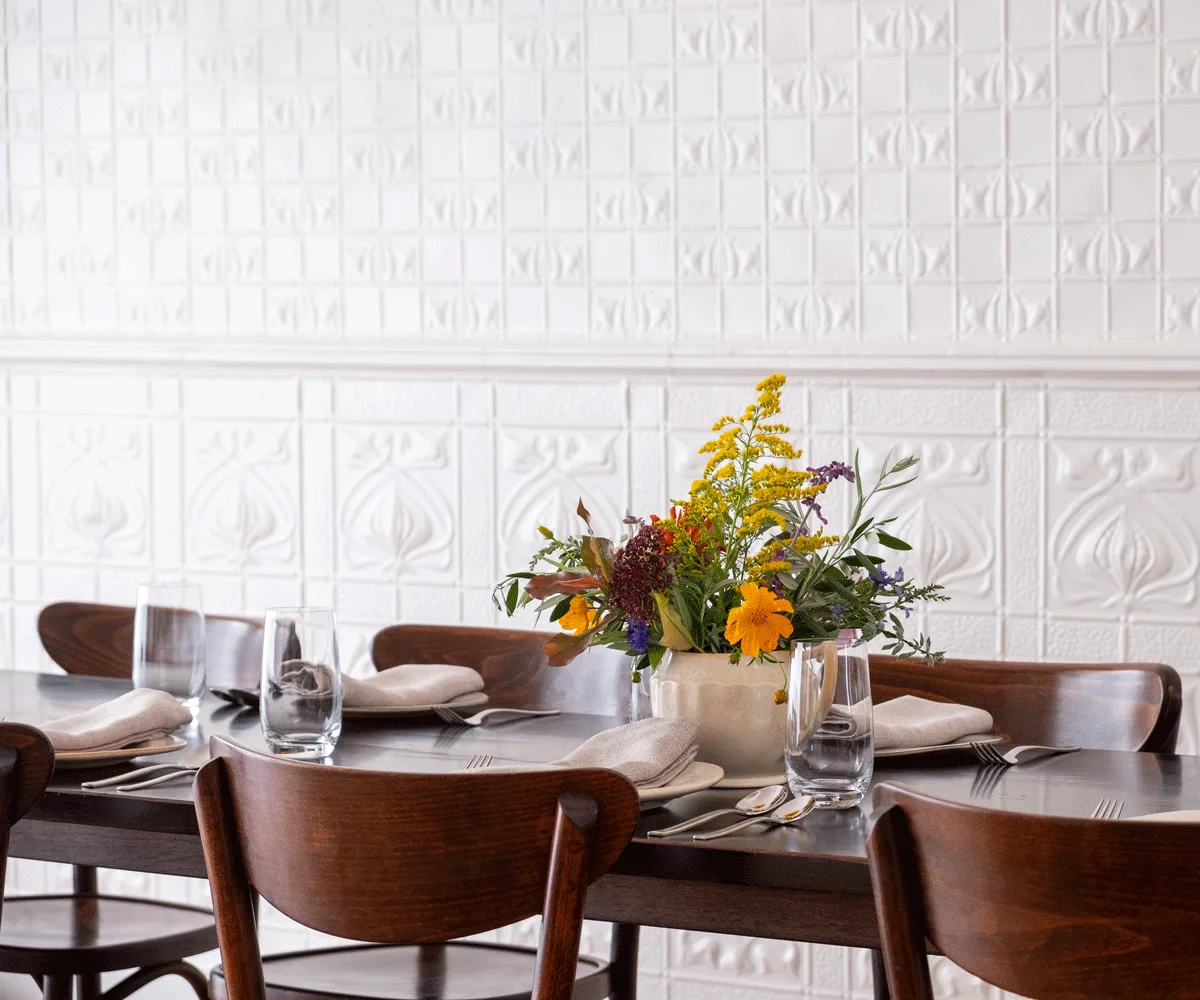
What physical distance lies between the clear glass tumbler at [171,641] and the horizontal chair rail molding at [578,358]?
4.19ft

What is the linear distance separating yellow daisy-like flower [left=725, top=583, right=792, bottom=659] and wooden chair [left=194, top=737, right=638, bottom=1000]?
325 mm

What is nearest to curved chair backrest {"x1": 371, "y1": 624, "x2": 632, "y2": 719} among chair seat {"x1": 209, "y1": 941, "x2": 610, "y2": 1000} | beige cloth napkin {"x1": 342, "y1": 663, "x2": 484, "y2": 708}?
beige cloth napkin {"x1": 342, "y1": 663, "x2": 484, "y2": 708}

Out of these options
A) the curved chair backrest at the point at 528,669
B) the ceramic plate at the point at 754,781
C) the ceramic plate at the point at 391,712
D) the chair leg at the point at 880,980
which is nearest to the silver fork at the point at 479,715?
the ceramic plate at the point at 391,712

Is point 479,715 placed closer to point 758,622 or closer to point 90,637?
point 758,622

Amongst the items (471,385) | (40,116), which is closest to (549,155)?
(471,385)

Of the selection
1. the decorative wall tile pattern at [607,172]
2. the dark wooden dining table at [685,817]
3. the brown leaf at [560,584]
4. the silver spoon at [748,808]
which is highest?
the decorative wall tile pattern at [607,172]

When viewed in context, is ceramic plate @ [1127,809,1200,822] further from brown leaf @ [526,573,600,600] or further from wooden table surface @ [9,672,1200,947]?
brown leaf @ [526,573,600,600]

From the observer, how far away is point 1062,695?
6.75 feet

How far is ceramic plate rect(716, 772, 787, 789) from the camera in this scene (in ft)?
5.50

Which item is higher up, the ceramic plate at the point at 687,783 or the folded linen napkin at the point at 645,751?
the folded linen napkin at the point at 645,751

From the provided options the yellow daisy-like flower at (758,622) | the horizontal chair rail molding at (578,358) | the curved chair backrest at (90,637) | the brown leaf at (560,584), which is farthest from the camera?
the horizontal chair rail molding at (578,358)

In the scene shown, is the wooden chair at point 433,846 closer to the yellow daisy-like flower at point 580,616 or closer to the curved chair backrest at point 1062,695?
the yellow daisy-like flower at point 580,616

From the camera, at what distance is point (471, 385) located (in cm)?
328

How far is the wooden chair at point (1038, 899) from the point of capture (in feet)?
3.79
